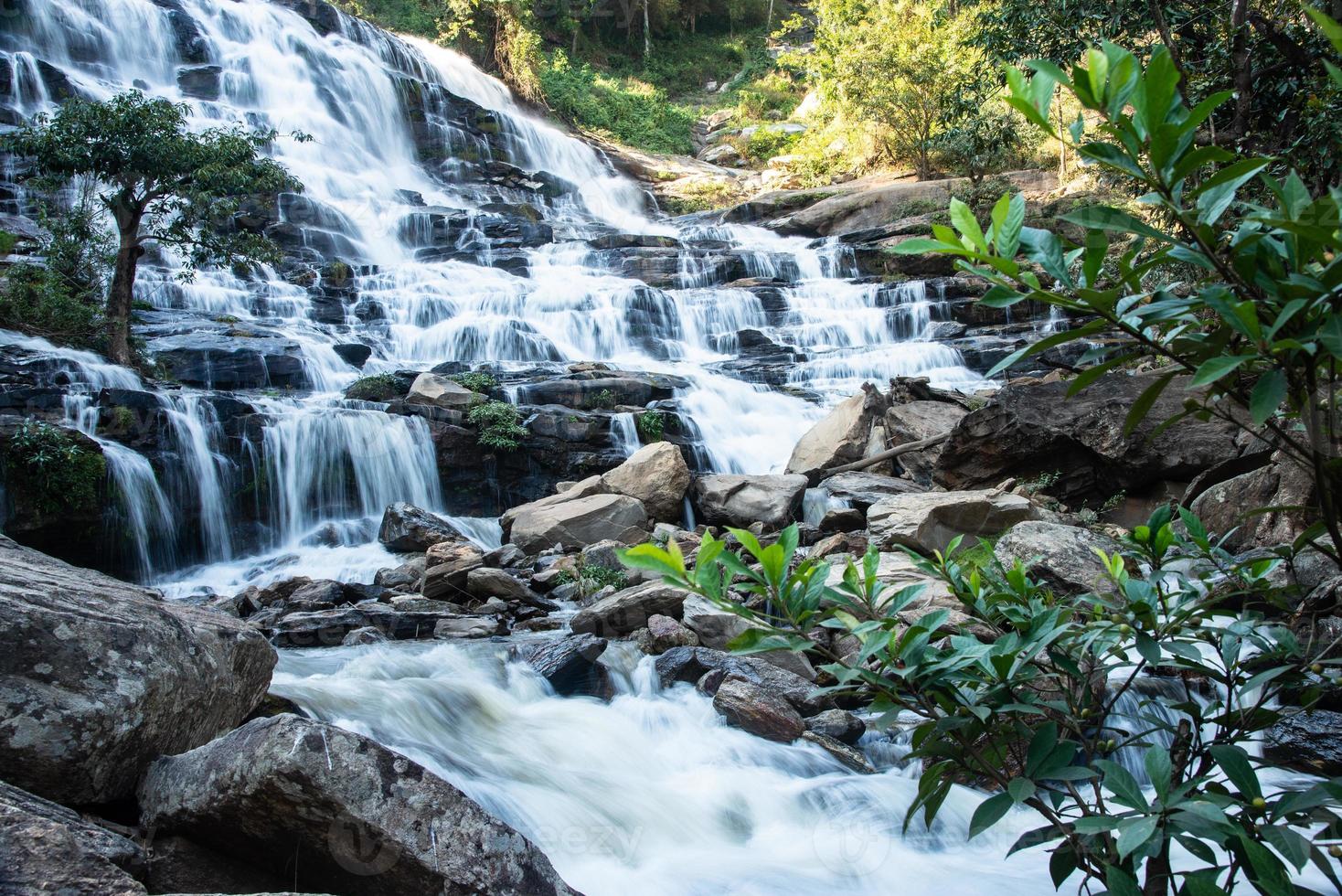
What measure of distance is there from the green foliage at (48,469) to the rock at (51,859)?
330 inches

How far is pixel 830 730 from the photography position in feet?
15.1

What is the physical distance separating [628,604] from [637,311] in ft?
41.5

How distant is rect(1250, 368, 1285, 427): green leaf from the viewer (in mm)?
977

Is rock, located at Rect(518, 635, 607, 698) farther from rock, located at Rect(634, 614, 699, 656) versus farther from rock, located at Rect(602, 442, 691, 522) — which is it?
rock, located at Rect(602, 442, 691, 522)

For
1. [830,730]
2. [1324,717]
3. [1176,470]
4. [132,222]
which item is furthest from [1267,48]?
[132,222]

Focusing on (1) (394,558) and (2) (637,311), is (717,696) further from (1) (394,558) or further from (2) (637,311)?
(2) (637,311)

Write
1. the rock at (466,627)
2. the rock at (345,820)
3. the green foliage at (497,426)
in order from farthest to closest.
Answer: the green foliage at (497,426) < the rock at (466,627) < the rock at (345,820)

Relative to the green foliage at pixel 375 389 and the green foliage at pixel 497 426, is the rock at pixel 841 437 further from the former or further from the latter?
the green foliage at pixel 375 389

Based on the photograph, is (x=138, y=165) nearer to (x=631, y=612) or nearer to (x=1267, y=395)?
(x=631, y=612)

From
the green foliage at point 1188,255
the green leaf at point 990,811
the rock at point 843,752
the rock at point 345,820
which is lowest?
the rock at point 843,752

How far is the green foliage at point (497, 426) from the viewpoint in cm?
1184

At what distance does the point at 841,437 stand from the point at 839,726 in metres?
6.98

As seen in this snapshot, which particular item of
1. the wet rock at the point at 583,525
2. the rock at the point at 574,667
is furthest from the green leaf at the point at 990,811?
the wet rock at the point at 583,525

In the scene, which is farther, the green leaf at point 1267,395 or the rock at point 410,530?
the rock at point 410,530
